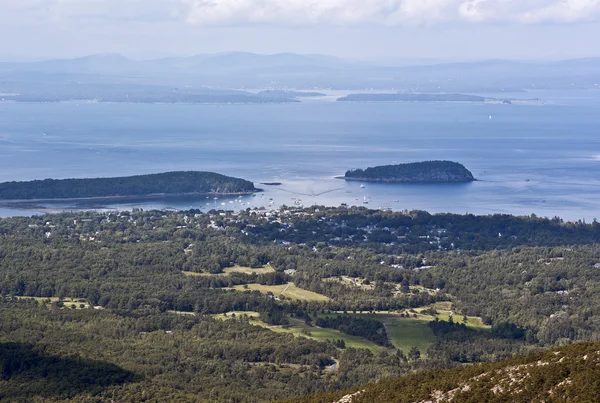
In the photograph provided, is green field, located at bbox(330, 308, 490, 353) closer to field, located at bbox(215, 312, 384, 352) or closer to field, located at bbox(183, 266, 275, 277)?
field, located at bbox(215, 312, 384, 352)

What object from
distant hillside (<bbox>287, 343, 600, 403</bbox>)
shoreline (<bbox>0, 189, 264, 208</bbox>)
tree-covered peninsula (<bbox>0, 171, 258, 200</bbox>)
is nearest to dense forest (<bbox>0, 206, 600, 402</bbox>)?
distant hillside (<bbox>287, 343, 600, 403</bbox>)

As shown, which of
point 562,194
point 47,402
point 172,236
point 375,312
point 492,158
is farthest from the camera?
point 492,158

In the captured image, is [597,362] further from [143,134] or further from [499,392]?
[143,134]

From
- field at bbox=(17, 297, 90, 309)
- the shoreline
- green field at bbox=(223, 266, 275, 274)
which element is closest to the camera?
field at bbox=(17, 297, 90, 309)

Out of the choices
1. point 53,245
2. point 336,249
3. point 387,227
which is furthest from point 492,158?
point 53,245

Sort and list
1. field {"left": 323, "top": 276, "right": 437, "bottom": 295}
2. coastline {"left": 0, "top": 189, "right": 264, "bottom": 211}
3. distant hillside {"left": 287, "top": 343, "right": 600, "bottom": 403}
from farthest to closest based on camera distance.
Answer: coastline {"left": 0, "top": 189, "right": 264, "bottom": 211} → field {"left": 323, "top": 276, "right": 437, "bottom": 295} → distant hillside {"left": 287, "top": 343, "right": 600, "bottom": 403}

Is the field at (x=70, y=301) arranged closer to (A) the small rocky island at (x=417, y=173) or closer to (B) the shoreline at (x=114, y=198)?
(B) the shoreline at (x=114, y=198)

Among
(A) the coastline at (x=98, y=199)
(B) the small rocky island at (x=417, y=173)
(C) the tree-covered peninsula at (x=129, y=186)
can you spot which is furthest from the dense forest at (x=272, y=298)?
(B) the small rocky island at (x=417, y=173)
